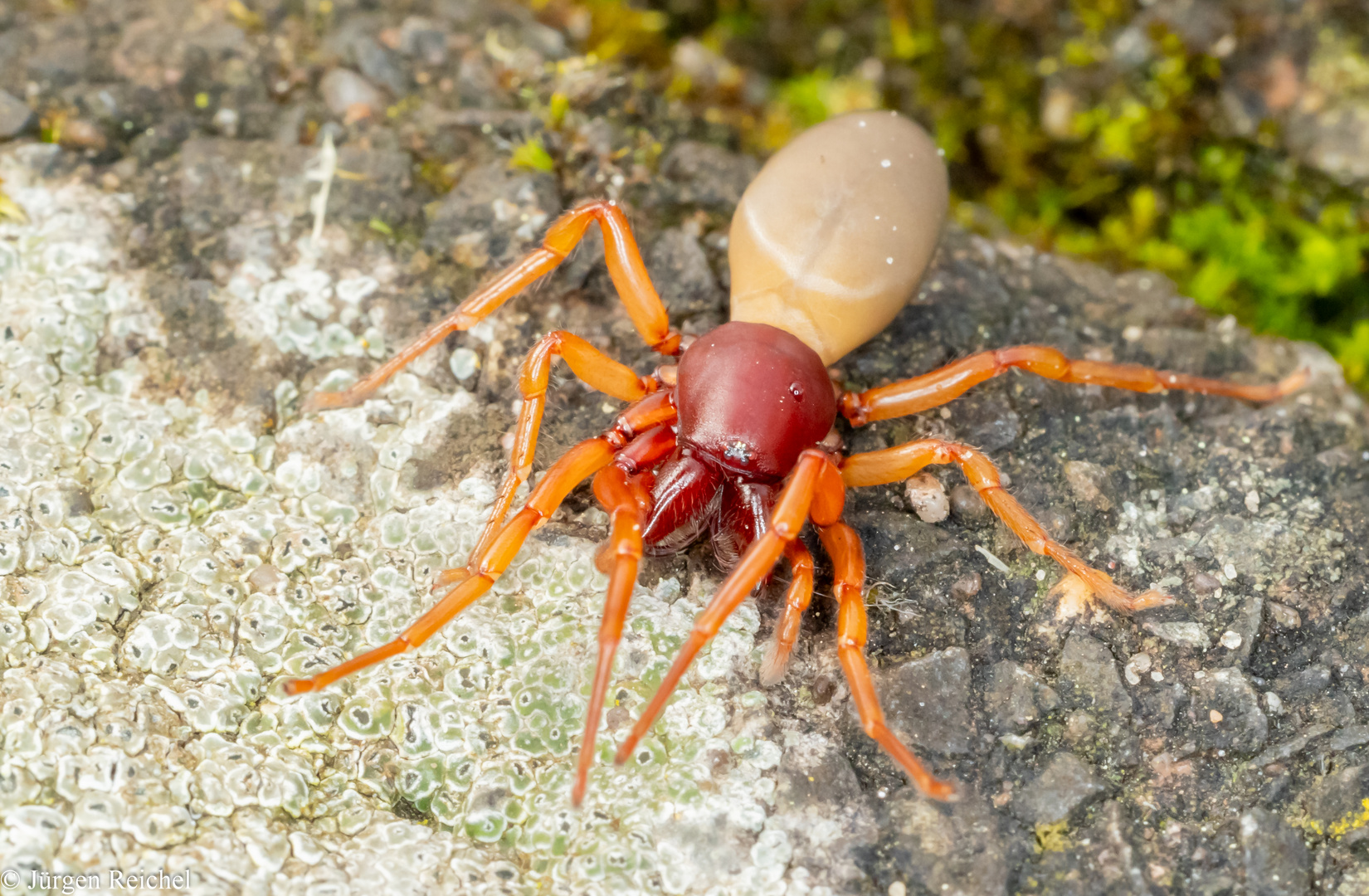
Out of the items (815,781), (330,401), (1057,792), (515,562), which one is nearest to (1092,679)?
(1057,792)

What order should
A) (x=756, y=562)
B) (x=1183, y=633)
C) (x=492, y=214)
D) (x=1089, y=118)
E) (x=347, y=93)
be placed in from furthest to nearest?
(x=1089, y=118)
(x=347, y=93)
(x=492, y=214)
(x=1183, y=633)
(x=756, y=562)

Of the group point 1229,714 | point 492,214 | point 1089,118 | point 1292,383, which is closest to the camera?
point 1229,714

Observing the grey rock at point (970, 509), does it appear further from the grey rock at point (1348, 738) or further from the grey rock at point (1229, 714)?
the grey rock at point (1348, 738)

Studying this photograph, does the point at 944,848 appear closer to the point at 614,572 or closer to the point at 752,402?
the point at 614,572

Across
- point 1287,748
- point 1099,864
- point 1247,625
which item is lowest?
point 1099,864

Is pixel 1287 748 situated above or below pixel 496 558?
below

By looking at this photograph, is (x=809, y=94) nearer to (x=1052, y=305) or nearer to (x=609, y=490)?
(x=1052, y=305)

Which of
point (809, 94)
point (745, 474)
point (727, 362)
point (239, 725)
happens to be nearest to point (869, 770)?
point (745, 474)
